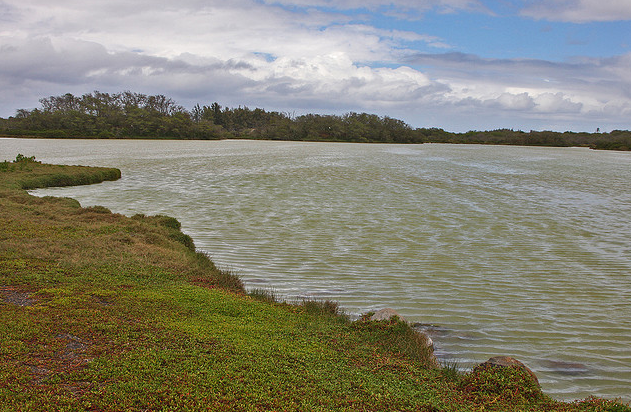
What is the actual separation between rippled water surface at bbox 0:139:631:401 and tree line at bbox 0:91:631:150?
118059 mm

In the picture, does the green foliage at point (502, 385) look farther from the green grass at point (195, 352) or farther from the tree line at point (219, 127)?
the tree line at point (219, 127)

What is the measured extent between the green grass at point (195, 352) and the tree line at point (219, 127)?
133 meters

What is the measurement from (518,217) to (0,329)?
62.9 ft

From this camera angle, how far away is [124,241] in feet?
37.0

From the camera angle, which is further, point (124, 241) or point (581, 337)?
point (124, 241)

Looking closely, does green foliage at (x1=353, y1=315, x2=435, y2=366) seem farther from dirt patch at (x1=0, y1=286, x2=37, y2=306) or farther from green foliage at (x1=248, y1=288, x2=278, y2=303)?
dirt patch at (x1=0, y1=286, x2=37, y2=306)

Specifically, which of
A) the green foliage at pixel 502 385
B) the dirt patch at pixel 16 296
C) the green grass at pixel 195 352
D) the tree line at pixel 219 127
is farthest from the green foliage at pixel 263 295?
the tree line at pixel 219 127

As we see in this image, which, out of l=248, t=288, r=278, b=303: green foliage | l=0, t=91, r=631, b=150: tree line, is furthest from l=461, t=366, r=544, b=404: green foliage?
l=0, t=91, r=631, b=150: tree line

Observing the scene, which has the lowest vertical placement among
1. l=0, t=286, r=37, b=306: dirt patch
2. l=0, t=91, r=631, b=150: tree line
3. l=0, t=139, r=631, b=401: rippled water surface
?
l=0, t=139, r=631, b=401: rippled water surface

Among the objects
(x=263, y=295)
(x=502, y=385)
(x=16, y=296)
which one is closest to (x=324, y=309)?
(x=263, y=295)

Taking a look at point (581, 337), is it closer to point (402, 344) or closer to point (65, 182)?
point (402, 344)

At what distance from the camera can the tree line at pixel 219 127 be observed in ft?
425

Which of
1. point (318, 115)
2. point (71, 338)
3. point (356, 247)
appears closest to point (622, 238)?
point (356, 247)

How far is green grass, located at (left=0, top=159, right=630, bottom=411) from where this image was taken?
15.1ft
